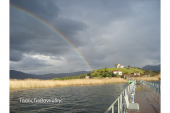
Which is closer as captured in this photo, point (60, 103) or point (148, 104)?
point (148, 104)

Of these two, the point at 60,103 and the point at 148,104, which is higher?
the point at 148,104

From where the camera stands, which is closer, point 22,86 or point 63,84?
point 22,86

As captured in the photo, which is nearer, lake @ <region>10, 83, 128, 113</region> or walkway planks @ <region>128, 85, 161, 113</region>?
walkway planks @ <region>128, 85, 161, 113</region>

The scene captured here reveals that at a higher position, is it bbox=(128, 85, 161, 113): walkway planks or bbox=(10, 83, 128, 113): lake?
bbox=(128, 85, 161, 113): walkway planks

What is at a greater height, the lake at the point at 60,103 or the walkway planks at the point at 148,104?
the walkway planks at the point at 148,104

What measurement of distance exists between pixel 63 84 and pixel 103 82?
20121 mm

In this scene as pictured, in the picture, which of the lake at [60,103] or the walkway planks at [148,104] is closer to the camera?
the walkway planks at [148,104]
